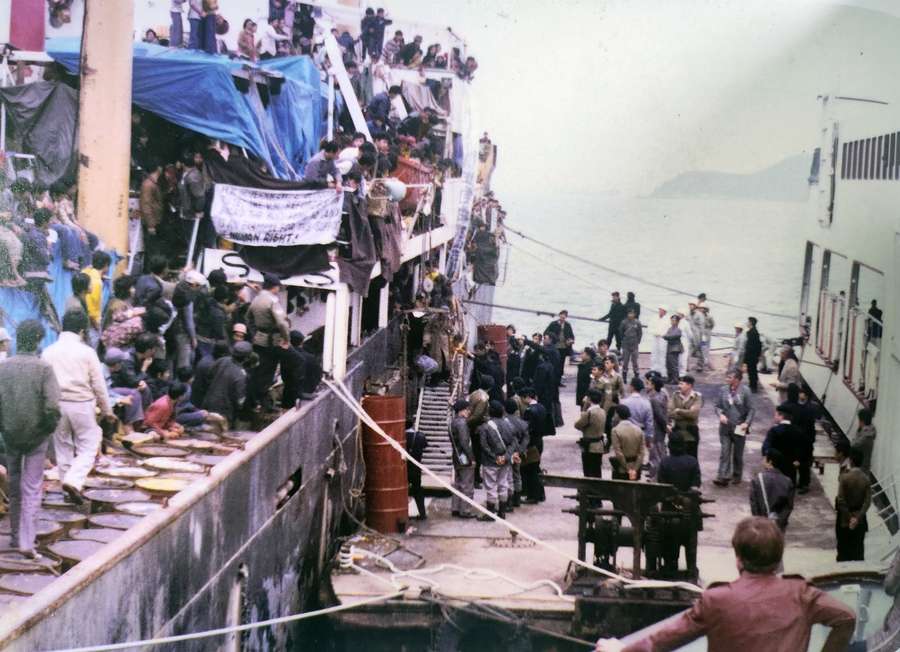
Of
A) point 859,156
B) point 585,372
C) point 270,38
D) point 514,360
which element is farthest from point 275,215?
point 859,156

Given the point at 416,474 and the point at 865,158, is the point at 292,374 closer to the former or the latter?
the point at 416,474

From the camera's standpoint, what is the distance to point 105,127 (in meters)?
8.22

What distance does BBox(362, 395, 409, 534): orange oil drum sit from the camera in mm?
10758

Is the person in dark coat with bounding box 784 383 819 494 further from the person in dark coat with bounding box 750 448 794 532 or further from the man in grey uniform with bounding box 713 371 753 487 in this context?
the person in dark coat with bounding box 750 448 794 532

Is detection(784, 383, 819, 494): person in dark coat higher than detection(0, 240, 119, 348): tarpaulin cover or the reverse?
the reverse

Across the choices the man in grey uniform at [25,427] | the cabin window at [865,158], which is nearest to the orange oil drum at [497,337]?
the cabin window at [865,158]

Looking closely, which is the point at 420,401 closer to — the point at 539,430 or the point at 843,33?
the point at 539,430

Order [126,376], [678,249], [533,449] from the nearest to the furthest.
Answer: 1. [126,376]
2. [678,249]
3. [533,449]

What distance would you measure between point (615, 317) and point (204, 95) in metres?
4.34

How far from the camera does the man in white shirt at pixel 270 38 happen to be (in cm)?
1116

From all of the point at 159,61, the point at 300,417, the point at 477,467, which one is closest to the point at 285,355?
the point at 300,417

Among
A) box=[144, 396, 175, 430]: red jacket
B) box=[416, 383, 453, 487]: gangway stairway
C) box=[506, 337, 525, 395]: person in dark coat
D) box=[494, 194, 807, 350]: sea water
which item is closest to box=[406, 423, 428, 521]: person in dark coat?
box=[416, 383, 453, 487]: gangway stairway

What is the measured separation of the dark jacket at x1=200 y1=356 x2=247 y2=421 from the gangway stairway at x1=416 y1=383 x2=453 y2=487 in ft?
10.3

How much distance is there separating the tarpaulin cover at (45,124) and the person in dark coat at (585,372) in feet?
19.5
